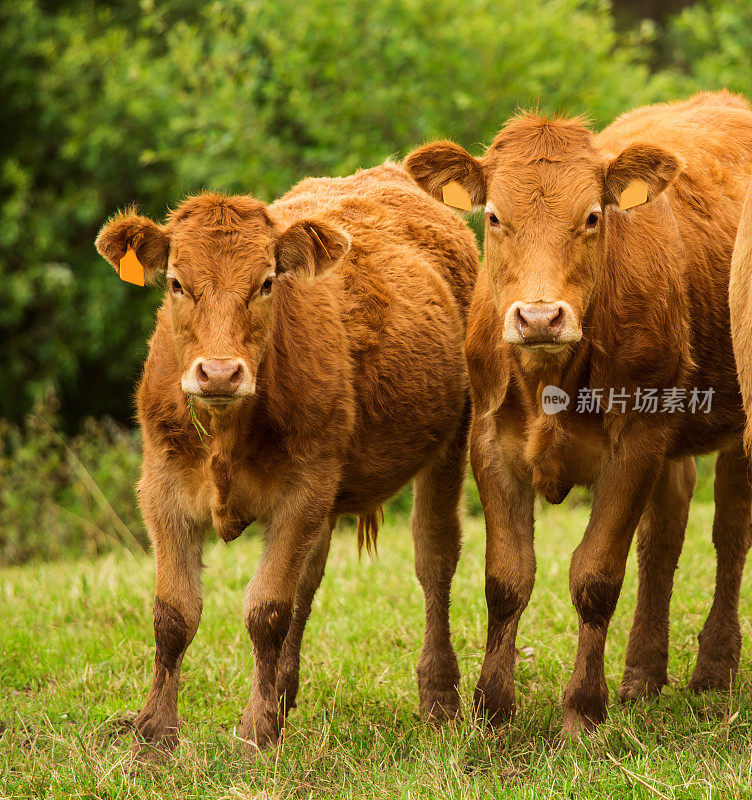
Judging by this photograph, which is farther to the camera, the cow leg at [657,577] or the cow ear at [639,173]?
the cow leg at [657,577]

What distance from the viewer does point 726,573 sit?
5.62 meters

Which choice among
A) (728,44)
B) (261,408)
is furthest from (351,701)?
(728,44)

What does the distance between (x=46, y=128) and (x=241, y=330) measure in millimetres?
9956

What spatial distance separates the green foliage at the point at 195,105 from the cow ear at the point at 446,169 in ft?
17.8

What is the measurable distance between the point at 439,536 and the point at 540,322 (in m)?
1.88

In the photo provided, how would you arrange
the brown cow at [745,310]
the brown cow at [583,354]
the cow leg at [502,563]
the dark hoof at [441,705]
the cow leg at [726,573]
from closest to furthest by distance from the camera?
1. the brown cow at [745,310]
2. the brown cow at [583,354]
3. the cow leg at [502,563]
4. the dark hoof at [441,705]
5. the cow leg at [726,573]

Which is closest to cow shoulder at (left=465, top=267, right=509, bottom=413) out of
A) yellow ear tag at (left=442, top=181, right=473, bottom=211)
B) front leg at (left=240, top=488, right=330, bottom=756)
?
yellow ear tag at (left=442, top=181, right=473, bottom=211)

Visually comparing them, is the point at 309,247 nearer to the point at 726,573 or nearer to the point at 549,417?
the point at 549,417

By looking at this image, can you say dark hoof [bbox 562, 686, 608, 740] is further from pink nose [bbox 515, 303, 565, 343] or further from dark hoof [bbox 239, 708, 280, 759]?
pink nose [bbox 515, 303, 565, 343]

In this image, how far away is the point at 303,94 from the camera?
36.4 feet

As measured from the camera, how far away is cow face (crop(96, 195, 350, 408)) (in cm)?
419

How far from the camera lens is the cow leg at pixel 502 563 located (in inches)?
187

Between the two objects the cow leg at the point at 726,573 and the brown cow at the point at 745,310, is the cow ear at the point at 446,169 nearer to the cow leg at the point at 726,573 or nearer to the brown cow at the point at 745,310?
the brown cow at the point at 745,310

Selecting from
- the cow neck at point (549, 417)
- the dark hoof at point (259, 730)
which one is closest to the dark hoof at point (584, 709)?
the cow neck at point (549, 417)
